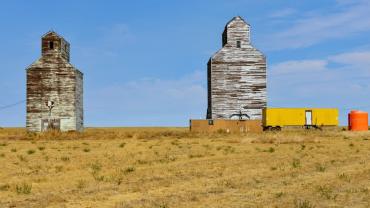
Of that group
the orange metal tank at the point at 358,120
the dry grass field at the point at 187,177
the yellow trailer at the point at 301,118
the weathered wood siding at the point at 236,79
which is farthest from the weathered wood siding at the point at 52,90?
the orange metal tank at the point at 358,120

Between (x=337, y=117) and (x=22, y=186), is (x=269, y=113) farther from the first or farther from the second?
(x=22, y=186)

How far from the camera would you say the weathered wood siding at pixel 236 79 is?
54531 millimetres

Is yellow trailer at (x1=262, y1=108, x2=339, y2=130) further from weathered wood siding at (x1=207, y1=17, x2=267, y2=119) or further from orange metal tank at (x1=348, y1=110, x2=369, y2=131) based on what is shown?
orange metal tank at (x1=348, y1=110, x2=369, y2=131)

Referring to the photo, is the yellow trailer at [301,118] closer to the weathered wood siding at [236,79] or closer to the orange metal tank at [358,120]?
the weathered wood siding at [236,79]

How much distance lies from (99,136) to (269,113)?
2001 cm

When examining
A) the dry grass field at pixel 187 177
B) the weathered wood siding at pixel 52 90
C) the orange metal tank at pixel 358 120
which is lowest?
the dry grass field at pixel 187 177

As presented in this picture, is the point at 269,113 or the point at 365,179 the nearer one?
the point at 365,179

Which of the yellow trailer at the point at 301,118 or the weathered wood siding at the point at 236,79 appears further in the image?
the yellow trailer at the point at 301,118

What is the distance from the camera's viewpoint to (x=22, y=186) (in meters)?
16.5

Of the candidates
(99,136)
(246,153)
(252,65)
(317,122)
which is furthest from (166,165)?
(317,122)

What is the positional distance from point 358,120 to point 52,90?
1243 inches

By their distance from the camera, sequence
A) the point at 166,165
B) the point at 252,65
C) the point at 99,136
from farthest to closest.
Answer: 1. the point at 252,65
2. the point at 99,136
3. the point at 166,165

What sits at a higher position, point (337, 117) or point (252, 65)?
point (252, 65)

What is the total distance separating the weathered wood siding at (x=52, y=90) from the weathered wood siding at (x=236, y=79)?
14539 millimetres
